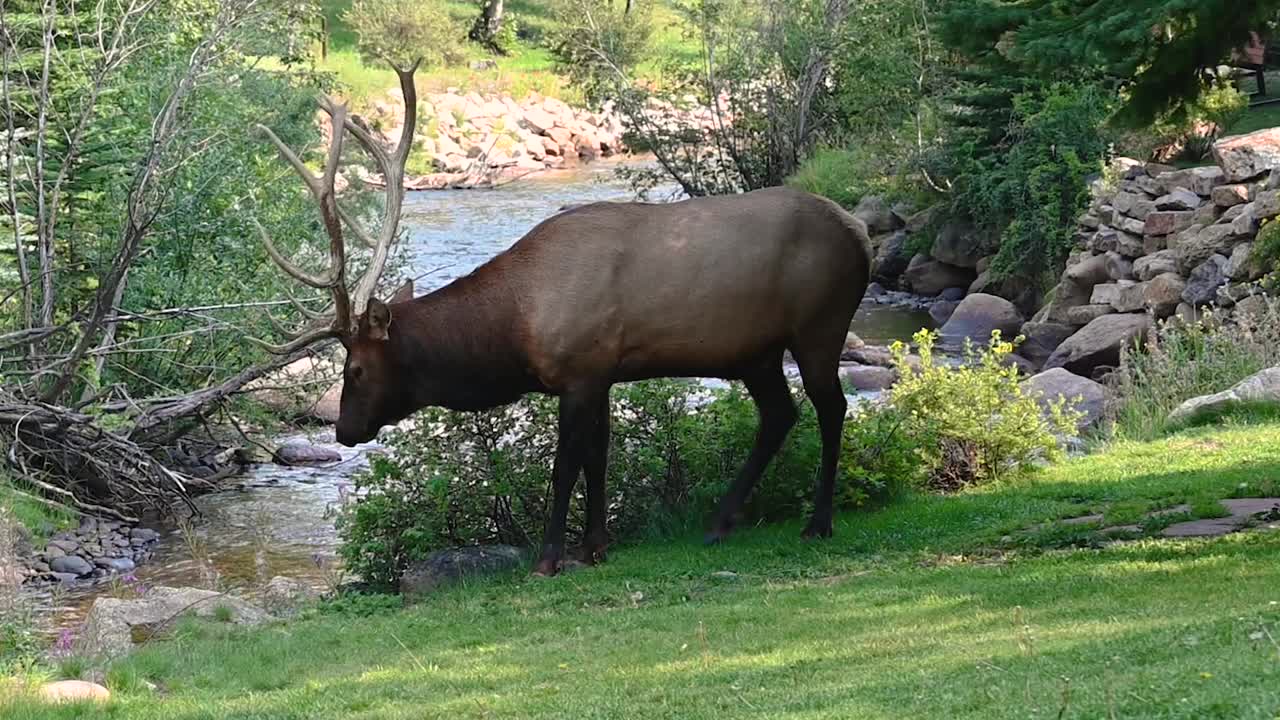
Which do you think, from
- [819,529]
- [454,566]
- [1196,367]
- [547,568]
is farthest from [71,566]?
[1196,367]

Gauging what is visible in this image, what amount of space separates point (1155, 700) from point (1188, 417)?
9525 millimetres

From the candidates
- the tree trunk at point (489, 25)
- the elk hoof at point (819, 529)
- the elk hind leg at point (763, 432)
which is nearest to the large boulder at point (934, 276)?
the elk hind leg at point (763, 432)

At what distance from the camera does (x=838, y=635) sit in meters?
8.24

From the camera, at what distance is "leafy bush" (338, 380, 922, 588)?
1185cm

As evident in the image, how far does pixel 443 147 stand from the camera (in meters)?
51.8

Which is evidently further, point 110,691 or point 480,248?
point 480,248

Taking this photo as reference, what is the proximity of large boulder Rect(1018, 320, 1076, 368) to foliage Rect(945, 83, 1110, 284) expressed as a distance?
112 inches

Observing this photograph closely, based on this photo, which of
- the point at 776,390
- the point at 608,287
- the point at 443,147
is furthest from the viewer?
the point at 443,147

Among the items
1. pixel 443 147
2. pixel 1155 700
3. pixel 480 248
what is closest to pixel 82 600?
pixel 1155 700

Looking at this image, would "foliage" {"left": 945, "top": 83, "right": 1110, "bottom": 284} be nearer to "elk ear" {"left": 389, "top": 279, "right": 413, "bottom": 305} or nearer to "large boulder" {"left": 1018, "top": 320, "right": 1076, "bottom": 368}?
"large boulder" {"left": 1018, "top": 320, "right": 1076, "bottom": 368}

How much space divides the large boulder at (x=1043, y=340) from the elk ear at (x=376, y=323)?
13356 millimetres

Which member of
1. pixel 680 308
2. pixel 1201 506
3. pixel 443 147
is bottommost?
pixel 443 147

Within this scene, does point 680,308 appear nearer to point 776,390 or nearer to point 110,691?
point 776,390

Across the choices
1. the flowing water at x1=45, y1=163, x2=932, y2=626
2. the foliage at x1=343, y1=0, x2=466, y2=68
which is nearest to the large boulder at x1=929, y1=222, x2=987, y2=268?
the flowing water at x1=45, y1=163, x2=932, y2=626
